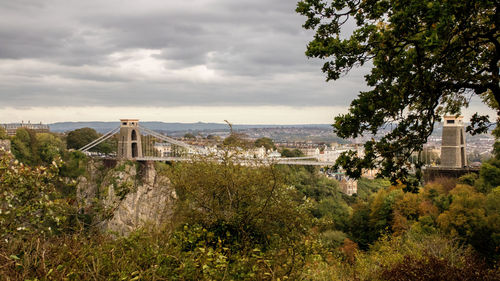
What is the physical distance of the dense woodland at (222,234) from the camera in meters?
3.17

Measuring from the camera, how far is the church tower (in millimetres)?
27922

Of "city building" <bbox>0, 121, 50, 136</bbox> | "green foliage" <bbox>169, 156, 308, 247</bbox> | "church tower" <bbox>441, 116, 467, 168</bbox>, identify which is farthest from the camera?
"city building" <bbox>0, 121, 50, 136</bbox>

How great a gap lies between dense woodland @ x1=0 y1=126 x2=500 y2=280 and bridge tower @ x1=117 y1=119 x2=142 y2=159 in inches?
1082

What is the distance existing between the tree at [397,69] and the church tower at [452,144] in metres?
24.7

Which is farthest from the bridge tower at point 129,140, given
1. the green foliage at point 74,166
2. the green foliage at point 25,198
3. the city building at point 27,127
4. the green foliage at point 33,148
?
the green foliage at point 25,198

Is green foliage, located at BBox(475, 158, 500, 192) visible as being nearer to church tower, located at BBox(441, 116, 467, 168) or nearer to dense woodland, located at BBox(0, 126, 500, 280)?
dense woodland, located at BBox(0, 126, 500, 280)

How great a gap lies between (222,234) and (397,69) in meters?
3.20

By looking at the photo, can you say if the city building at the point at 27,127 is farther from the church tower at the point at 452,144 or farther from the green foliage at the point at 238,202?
the green foliage at the point at 238,202

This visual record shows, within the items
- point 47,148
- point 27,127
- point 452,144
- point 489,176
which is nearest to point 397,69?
point 489,176

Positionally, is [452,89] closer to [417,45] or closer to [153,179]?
[417,45]

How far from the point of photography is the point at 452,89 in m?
5.15

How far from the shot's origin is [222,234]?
5.98 meters

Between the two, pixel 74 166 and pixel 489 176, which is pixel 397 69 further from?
pixel 74 166

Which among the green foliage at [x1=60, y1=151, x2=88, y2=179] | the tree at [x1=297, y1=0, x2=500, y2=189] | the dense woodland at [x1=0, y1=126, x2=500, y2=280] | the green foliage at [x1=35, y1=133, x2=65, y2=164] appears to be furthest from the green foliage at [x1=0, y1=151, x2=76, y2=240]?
the green foliage at [x1=60, y1=151, x2=88, y2=179]
